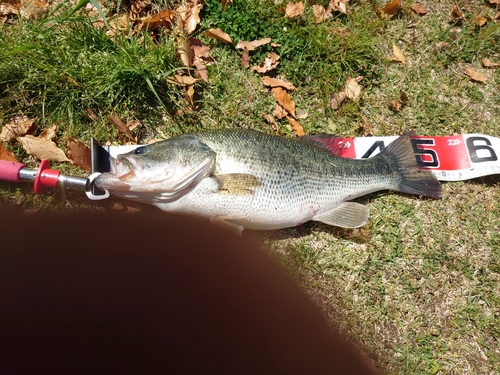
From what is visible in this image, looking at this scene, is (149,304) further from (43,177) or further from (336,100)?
(336,100)

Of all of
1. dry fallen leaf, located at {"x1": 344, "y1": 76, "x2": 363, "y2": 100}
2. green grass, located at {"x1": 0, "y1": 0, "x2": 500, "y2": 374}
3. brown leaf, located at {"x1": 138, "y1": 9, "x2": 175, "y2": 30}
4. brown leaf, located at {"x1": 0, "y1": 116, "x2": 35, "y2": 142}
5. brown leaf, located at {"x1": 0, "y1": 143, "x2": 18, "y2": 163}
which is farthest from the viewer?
dry fallen leaf, located at {"x1": 344, "y1": 76, "x2": 363, "y2": 100}

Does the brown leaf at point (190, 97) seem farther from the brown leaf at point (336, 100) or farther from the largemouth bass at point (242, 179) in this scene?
the brown leaf at point (336, 100)

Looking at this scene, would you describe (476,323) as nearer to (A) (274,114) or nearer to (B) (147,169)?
(A) (274,114)

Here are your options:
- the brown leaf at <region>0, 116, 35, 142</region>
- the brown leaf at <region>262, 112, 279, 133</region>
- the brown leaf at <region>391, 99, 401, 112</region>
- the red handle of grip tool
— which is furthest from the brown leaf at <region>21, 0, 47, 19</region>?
the brown leaf at <region>391, 99, 401, 112</region>

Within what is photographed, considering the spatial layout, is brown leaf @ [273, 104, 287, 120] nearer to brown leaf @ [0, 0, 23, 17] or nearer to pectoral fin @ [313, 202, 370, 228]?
pectoral fin @ [313, 202, 370, 228]

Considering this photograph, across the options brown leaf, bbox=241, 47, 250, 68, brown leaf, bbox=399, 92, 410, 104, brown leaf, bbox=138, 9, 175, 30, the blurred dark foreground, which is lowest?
the blurred dark foreground

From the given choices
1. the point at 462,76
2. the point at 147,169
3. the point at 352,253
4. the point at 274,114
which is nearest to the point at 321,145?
the point at 274,114
